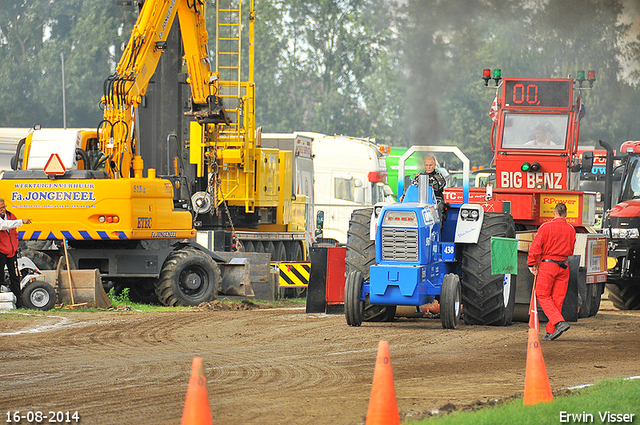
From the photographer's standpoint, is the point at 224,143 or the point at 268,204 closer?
the point at 224,143

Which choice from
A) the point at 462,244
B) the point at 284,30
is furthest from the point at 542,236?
the point at 284,30

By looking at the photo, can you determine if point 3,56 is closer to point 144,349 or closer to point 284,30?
point 284,30

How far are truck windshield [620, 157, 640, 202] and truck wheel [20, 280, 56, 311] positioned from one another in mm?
11460

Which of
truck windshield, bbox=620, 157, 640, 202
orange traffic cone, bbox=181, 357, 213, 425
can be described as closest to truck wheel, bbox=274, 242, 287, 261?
truck windshield, bbox=620, 157, 640, 202

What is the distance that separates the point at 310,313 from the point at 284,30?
35.6 meters

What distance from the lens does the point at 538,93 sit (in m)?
19.9

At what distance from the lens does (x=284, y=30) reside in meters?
49.0

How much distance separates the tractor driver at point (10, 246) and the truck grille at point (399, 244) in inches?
232

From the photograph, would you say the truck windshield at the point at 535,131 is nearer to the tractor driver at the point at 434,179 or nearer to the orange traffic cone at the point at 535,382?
the tractor driver at the point at 434,179

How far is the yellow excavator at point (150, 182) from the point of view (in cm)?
1630

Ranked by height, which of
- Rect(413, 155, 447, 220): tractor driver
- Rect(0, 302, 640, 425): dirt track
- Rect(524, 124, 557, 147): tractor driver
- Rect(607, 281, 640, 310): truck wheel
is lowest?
Rect(607, 281, 640, 310): truck wheel

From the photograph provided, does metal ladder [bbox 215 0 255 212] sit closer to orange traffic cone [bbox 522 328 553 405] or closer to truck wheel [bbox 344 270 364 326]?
truck wheel [bbox 344 270 364 326]

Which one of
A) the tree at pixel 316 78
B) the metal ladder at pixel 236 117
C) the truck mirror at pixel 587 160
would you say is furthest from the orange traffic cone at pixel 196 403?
the tree at pixel 316 78

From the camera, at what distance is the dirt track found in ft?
25.3
